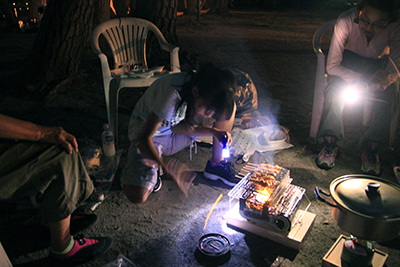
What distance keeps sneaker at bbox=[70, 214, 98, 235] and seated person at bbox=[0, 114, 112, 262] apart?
391mm

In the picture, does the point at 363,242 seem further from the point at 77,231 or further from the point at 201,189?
the point at 77,231

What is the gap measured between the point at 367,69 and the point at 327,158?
3.52 feet

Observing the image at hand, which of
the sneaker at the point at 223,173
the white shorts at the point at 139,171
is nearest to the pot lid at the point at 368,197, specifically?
the sneaker at the point at 223,173

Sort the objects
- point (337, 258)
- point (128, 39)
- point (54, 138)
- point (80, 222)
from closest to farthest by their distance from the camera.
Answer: point (54, 138)
point (337, 258)
point (80, 222)
point (128, 39)

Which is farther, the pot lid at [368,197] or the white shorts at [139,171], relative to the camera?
the white shorts at [139,171]

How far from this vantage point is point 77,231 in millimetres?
2594

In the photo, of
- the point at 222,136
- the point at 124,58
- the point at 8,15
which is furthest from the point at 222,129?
the point at 8,15

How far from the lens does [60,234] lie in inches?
83.8

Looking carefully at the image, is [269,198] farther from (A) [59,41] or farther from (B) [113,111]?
(A) [59,41]

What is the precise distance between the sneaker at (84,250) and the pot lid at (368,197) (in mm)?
1733

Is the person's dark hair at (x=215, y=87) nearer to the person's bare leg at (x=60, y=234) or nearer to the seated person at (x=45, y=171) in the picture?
the seated person at (x=45, y=171)

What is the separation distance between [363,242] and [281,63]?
634 centimetres

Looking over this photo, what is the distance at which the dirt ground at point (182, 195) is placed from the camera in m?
2.38

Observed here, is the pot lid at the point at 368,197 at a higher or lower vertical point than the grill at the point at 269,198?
higher
